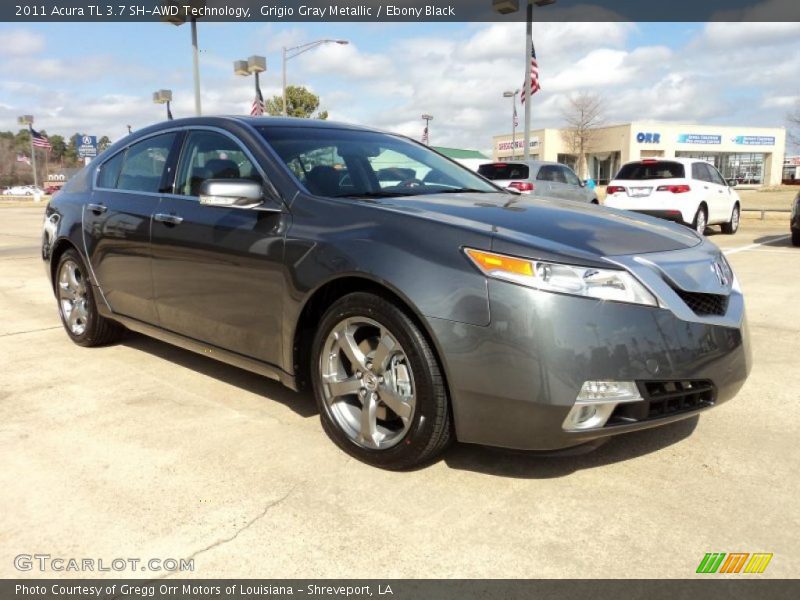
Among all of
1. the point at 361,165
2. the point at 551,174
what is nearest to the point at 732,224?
the point at 551,174

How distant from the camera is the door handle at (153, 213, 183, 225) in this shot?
12.5 ft

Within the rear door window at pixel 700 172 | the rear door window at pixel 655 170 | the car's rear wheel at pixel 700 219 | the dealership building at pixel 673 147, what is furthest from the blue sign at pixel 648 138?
the rear door window at pixel 655 170

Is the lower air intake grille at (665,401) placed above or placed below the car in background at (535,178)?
below

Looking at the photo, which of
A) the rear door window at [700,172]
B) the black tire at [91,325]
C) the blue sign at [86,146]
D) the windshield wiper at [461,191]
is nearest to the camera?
the windshield wiper at [461,191]

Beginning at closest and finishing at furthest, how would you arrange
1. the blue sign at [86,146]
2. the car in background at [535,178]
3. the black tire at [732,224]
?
the car in background at [535,178]
the black tire at [732,224]
the blue sign at [86,146]

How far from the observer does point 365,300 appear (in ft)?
9.30

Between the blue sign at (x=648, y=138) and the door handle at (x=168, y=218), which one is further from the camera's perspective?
the blue sign at (x=648, y=138)

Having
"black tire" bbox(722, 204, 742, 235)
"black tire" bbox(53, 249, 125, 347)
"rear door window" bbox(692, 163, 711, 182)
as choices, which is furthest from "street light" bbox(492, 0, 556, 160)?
"black tire" bbox(53, 249, 125, 347)

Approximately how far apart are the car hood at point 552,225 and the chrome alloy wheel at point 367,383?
0.59 metres

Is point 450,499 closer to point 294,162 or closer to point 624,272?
point 624,272

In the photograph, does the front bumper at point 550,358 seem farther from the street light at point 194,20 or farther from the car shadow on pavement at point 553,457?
the street light at point 194,20

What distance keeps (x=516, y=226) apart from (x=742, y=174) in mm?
72064

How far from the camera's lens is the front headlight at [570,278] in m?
2.46
